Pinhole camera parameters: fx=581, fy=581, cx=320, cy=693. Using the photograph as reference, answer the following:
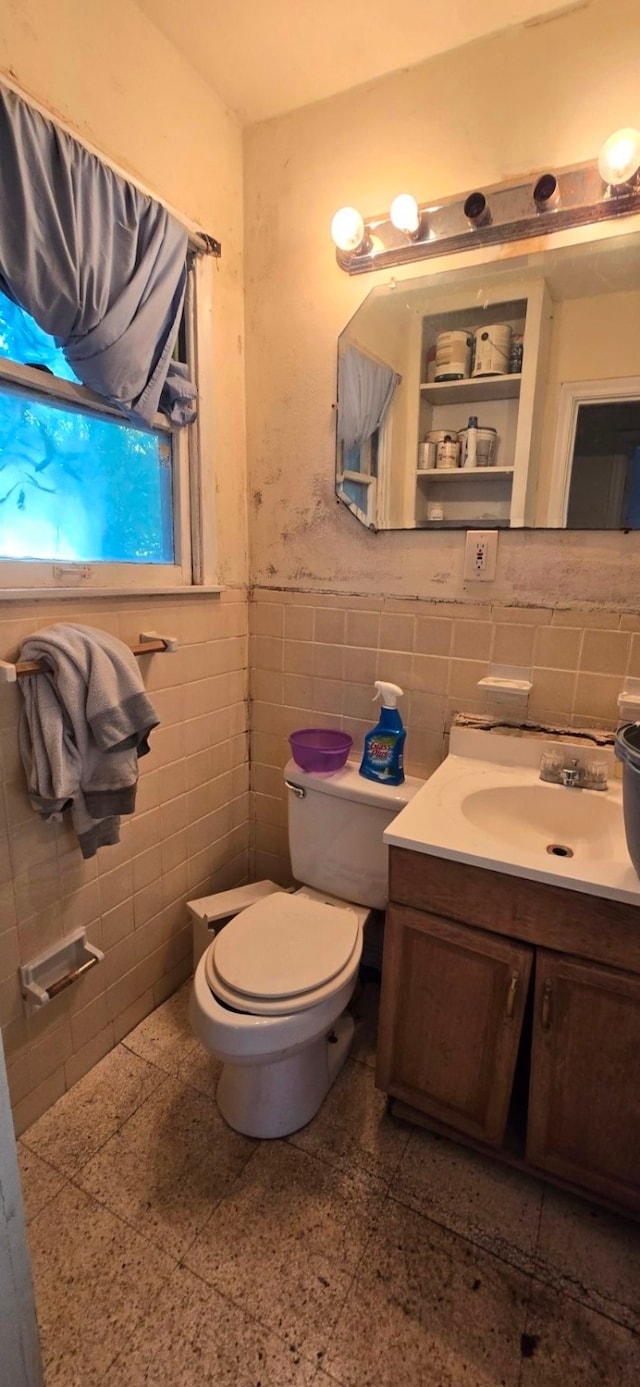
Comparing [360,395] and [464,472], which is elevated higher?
[360,395]

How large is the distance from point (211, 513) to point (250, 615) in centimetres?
35

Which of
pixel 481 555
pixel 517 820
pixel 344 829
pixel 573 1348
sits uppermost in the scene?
pixel 481 555

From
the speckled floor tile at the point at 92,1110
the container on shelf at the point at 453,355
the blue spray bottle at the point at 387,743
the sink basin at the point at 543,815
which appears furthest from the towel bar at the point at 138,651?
the speckled floor tile at the point at 92,1110

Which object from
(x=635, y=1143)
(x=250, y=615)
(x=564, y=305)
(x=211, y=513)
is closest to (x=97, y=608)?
(x=211, y=513)

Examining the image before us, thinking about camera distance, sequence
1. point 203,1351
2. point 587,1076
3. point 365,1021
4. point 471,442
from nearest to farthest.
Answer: point 203,1351, point 587,1076, point 471,442, point 365,1021

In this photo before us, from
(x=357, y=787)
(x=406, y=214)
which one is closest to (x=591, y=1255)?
(x=357, y=787)

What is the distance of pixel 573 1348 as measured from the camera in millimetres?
987

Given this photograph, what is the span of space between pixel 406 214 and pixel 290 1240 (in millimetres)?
2189

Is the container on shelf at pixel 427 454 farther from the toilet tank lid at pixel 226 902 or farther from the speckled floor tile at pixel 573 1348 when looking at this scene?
the speckled floor tile at pixel 573 1348

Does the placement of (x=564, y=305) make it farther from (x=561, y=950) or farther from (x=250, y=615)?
(x=561, y=950)

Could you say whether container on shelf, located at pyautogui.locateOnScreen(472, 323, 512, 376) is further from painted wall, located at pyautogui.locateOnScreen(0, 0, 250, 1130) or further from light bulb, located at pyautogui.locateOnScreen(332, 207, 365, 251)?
painted wall, located at pyautogui.locateOnScreen(0, 0, 250, 1130)

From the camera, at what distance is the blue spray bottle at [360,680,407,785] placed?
1.52m

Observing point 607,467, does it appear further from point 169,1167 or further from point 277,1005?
point 169,1167

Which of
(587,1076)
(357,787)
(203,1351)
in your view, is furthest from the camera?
(357,787)
